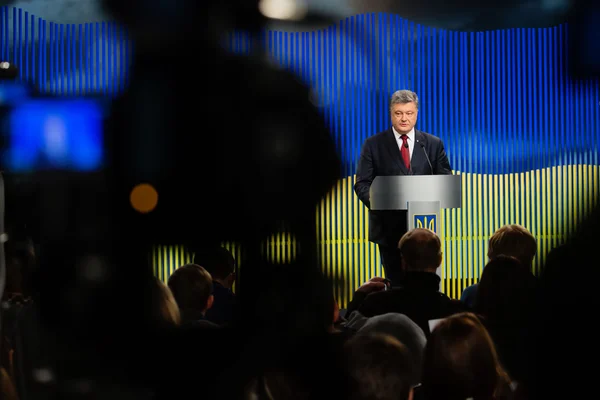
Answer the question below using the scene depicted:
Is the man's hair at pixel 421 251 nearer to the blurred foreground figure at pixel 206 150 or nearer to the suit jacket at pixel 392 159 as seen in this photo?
the suit jacket at pixel 392 159

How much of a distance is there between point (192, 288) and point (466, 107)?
14.8 ft

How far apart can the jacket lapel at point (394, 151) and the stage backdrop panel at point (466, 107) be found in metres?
2.02

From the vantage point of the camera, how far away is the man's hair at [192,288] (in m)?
2.85

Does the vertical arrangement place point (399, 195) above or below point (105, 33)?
below

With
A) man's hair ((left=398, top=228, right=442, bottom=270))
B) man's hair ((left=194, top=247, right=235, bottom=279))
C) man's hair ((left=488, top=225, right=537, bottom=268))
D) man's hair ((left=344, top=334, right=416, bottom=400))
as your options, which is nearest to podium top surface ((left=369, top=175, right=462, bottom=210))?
man's hair ((left=488, top=225, right=537, bottom=268))

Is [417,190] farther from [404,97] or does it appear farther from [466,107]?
[466,107]

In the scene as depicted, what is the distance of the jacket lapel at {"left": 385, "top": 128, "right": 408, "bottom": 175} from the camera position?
4.57 metres

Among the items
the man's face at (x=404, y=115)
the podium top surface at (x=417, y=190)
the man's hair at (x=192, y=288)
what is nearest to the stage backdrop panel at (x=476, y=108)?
the man's face at (x=404, y=115)

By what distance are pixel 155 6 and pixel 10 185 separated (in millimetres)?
2129

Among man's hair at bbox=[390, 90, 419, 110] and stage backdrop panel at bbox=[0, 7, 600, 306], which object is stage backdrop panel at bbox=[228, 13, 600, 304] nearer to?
stage backdrop panel at bbox=[0, 7, 600, 306]

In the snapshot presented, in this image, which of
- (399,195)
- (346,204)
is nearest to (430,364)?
(399,195)

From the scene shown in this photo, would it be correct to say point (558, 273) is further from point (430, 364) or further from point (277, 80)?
point (277, 80)

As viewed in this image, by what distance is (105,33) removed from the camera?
683cm

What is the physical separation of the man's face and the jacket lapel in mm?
157
